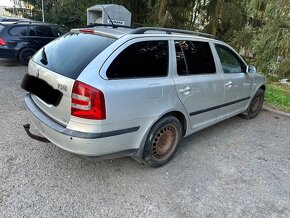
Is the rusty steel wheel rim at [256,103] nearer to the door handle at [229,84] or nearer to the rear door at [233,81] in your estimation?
the rear door at [233,81]

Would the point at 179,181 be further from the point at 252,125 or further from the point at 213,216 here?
→ the point at 252,125

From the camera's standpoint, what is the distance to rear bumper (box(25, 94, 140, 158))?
2391 millimetres

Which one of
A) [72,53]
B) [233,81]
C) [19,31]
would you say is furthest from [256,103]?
[19,31]

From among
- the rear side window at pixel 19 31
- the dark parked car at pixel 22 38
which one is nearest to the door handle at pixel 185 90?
the dark parked car at pixel 22 38

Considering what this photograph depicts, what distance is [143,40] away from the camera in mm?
2773

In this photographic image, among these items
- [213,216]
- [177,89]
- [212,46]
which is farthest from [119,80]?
[212,46]

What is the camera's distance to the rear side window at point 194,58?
10.4 ft

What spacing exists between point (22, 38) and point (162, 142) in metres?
7.16

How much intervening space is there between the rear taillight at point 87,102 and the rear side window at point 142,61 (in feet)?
0.82

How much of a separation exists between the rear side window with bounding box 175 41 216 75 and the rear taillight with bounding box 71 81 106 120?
121cm

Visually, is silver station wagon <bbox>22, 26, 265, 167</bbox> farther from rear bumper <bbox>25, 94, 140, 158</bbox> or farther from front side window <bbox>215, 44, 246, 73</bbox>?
front side window <bbox>215, 44, 246, 73</bbox>

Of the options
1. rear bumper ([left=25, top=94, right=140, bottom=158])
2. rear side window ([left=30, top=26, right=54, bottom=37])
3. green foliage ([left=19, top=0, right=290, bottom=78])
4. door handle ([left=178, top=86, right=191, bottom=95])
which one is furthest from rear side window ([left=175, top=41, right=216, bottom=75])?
rear side window ([left=30, top=26, right=54, bottom=37])

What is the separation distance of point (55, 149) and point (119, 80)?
156cm

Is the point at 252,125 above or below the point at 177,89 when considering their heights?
below
